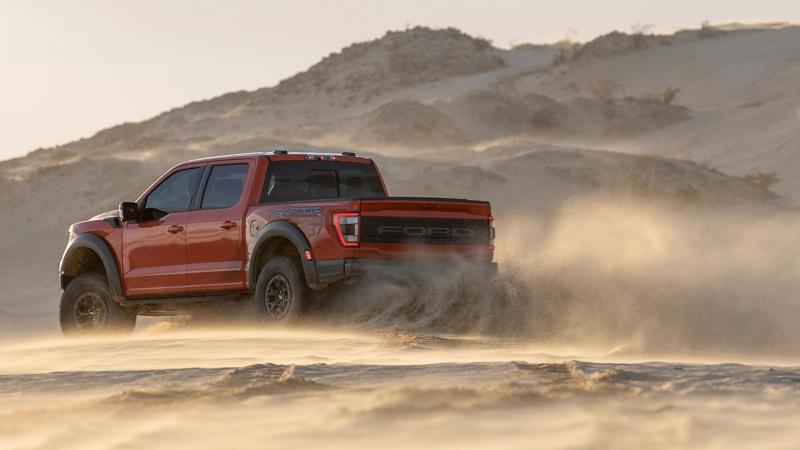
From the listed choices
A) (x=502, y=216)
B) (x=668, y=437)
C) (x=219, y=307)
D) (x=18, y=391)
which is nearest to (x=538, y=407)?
(x=668, y=437)

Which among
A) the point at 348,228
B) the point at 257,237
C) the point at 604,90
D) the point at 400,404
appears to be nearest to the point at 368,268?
the point at 348,228

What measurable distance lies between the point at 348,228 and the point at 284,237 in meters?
0.69

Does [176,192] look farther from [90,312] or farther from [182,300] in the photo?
[90,312]

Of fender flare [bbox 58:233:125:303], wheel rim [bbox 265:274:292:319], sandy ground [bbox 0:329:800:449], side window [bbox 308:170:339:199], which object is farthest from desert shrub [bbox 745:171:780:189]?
sandy ground [bbox 0:329:800:449]

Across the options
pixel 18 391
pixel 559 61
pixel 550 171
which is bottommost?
pixel 18 391

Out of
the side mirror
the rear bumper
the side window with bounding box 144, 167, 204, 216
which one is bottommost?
the rear bumper

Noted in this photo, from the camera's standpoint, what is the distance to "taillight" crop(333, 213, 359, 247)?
11.8m

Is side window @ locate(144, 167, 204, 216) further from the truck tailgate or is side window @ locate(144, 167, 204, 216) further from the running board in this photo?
the truck tailgate

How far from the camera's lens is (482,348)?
9969 millimetres

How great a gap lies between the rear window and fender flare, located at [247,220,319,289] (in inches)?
17.9

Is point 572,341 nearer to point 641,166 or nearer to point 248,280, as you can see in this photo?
point 248,280

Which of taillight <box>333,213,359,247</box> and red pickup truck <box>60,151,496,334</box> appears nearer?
taillight <box>333,213,359,247</box>

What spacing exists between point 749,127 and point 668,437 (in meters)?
37.5

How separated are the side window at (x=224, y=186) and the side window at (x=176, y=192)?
16 centimetres
